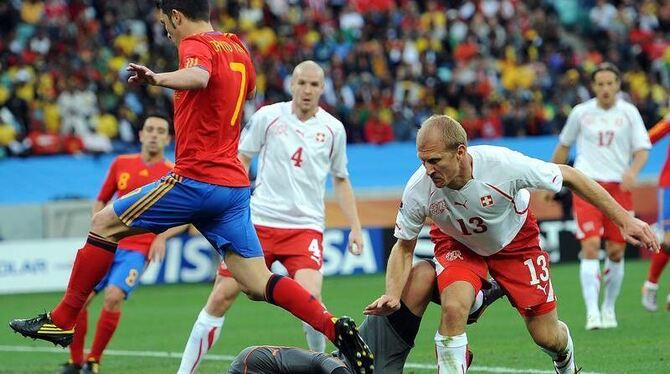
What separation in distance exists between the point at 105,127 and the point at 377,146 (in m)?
4.97

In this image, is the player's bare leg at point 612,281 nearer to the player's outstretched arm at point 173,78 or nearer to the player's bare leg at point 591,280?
the player's bare leg at point 591,280

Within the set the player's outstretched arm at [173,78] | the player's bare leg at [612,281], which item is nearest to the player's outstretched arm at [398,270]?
the player's outstretched arm at [173,78]

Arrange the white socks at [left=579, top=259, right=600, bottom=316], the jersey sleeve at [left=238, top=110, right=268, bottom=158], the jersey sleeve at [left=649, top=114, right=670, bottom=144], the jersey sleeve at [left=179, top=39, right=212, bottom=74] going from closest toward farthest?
the jersey sleeve at [left=179, top=39, right=212, bottom=74]
the jersey sleeve at [left=238, top=110, right=268, bottom=158]
the white socks at [left=579, top=259, right=600, bottom=316]
the jersey sleeve at [left=649, top=114, right=670, bottom=144]

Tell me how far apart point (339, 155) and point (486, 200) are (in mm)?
2925

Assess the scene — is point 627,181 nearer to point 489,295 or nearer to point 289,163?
point 289,163

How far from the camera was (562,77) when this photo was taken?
28.8 m

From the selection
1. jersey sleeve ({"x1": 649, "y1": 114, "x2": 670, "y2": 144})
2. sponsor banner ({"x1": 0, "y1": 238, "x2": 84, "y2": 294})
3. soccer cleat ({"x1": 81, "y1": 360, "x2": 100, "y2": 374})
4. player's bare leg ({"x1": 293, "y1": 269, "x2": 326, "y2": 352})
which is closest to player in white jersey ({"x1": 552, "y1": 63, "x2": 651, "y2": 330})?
jersey sleeve ({"x1": 649, "y1": 114, "x2": 670, "y2": 144})

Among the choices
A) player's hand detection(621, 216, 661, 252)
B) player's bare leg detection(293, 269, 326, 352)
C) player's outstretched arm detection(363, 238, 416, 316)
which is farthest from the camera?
player's bare leg detection(293, 269, 326, 352)

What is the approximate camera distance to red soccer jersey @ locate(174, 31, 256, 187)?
7387 mm

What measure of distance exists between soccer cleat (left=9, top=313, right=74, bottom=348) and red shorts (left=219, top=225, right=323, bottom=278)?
236cm

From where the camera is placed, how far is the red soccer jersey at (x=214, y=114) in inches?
291

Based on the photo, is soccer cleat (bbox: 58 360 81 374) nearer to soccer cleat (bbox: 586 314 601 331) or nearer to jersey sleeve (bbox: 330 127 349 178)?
jersey sleeve (bbox: 330 127 349 178)

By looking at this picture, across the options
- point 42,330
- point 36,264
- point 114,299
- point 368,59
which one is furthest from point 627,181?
point 368,59

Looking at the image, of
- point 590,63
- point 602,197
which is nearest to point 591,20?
point 590,63
